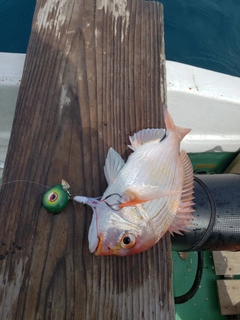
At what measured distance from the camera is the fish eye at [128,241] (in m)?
1.20

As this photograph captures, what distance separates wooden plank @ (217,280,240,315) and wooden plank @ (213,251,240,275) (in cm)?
9

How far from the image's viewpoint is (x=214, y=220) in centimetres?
154

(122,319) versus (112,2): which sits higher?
A: (112,2)

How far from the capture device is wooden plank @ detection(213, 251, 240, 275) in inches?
96.6

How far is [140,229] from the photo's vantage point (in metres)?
1.24

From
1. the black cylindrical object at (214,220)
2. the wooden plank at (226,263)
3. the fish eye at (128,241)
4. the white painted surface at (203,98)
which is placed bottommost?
the wooden plank at (226,263)

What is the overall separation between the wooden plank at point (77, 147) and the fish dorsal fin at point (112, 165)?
8cm

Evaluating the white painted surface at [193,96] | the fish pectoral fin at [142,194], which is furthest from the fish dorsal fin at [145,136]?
the white painted surface at [193,96]

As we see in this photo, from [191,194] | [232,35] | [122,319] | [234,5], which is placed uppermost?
[234,5]

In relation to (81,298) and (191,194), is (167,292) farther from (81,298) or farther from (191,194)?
(191,194)

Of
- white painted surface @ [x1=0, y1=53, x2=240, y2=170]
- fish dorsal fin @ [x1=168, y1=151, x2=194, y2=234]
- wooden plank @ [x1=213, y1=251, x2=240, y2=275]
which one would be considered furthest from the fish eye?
wooden plank @ [x1=213, y1=251, x2=240, y2=275]

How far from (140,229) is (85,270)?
0.33 m

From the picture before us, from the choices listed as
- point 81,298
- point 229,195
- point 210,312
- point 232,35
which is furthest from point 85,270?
point 232,35

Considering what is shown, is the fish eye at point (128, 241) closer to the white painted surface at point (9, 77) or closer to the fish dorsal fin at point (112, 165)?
the fish dorsal fin at point (112, 165)
